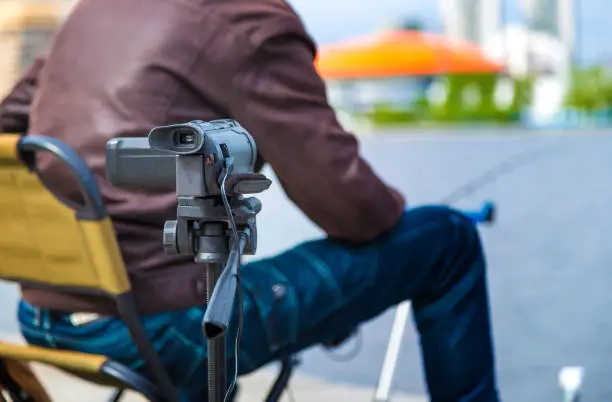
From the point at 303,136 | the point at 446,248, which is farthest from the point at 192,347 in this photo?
the point at 446,248

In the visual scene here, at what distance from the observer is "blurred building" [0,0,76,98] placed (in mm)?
5738

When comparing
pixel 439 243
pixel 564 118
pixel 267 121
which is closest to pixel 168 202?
pixel 267 121

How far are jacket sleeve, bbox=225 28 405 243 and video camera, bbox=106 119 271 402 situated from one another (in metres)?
0.42

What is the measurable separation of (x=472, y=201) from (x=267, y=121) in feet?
6.89

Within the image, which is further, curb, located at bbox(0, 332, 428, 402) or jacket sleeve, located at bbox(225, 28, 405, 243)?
curb, located at bbox(0, 332, 428, 402)

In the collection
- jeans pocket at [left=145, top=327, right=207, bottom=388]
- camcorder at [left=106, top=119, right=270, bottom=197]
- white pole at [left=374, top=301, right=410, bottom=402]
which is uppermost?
camcorder at [left=106, top=119, right=270, bottom=197]

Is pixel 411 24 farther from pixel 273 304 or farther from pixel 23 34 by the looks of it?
pixel 273 304

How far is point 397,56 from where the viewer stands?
729 cm

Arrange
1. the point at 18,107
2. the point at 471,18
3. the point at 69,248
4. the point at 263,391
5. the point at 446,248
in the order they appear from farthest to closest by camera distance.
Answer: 1. the point at 471,18
2. the point at 263,391
3. the point at 18,107
4. the point at 446,248
5. the point at 69,248

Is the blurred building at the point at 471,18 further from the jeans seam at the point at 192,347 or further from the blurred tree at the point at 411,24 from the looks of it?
the jeans seam at the point at 192,347

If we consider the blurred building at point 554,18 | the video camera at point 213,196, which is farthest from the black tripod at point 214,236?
the blurred building at point 554,18

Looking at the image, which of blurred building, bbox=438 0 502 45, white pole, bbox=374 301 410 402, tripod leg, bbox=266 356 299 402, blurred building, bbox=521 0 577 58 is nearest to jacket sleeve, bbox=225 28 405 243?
tripod leg, bbox=266 356 299 402

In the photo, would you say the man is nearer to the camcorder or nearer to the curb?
the camcorder

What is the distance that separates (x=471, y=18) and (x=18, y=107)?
13.4 ft
